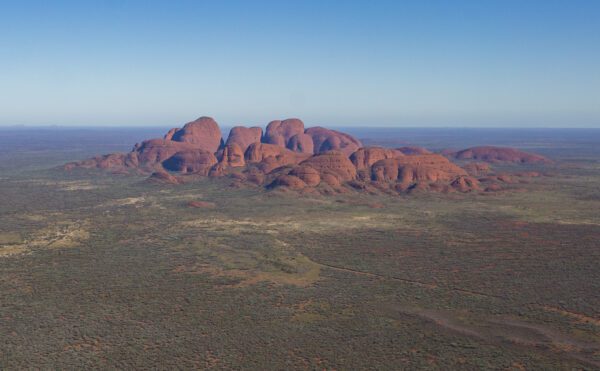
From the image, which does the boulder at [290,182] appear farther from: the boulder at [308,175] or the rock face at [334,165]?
the rock face at [334,165]

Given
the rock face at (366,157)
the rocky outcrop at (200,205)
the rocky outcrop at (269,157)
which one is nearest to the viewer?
the rocky outcrop at (200,205)

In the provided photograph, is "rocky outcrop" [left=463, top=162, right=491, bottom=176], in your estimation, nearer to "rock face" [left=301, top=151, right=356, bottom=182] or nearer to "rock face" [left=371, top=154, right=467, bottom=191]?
"rock face" [left=371, top=154, right=467, bottom=191]

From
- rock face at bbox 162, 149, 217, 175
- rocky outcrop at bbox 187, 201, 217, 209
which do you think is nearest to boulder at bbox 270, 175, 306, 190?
rocky outcrop at bbox 187, 201, 217, 209

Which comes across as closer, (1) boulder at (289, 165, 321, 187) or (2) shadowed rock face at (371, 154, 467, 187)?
(1) boulder at (289, 165, 321, 187)

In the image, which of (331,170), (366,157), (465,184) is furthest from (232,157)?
(465,184)

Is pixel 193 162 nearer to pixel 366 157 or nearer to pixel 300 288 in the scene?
pixel 366 157

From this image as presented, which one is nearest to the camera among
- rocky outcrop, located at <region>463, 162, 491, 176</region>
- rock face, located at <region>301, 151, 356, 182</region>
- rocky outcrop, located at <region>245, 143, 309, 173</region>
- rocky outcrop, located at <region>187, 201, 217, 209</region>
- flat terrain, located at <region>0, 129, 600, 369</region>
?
flat terrain, located at <region>0, 129, 600, 369</region>

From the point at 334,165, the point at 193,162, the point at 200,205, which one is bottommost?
the point at 200,205

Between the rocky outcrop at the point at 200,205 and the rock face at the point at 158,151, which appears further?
the rock face at the point at 158,151

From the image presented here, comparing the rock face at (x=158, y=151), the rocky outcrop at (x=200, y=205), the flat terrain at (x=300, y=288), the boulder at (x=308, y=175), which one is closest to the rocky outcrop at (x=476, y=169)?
the boulder at (x=308, y=175)
